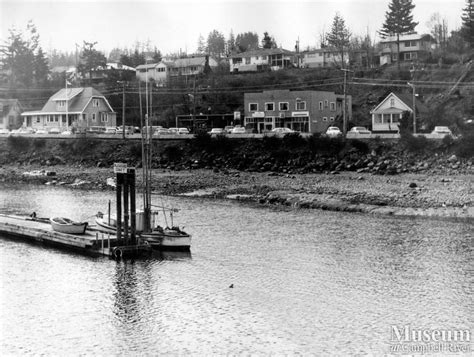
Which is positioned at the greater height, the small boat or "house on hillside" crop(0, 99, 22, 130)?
"house on hillside" crop(0, 99, 22, 130)

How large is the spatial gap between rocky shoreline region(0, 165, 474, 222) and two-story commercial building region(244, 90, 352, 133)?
26365 millimetres

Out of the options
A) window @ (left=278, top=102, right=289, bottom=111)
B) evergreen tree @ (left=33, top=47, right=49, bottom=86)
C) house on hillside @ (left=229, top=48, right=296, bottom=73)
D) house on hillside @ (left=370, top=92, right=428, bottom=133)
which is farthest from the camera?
evergreen tree @ (left=33, top=47, right=49, bottom=86)

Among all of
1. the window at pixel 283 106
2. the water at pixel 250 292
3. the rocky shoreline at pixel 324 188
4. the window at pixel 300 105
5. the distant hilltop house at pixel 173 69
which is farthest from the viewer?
the distant hilltop house at pixel 173 69

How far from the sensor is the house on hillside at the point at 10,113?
120312mm

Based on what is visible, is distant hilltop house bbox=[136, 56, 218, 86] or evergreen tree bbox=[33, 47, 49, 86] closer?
evergreen tree bbox=[33, 47, 49, 86]

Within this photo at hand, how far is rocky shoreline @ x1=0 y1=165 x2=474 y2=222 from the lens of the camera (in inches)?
1884

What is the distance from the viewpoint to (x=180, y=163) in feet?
254

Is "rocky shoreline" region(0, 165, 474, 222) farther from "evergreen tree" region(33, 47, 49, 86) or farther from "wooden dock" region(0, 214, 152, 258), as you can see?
"evergreen tree" region(33, 47, 49, 86)

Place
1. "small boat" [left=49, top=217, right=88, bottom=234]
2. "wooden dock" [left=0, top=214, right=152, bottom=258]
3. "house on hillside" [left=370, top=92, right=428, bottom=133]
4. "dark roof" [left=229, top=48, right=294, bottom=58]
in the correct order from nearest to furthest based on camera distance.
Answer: "wooden dock" [left=0, top=214, right=152, bottom=258] → "small boat" [left=49, top=217, right=88, bottom=234] → "house on hillside" [left=370, top=92, right=428, bottom=133] → "dark roof" [left=229, top=48, right=294, bottom=58]

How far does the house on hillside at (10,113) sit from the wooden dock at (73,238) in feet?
268

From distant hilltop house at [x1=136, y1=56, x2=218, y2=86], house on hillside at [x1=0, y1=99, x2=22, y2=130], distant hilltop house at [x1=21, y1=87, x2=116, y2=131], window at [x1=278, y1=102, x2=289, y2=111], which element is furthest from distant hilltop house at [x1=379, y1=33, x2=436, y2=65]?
house on hillside at [x1=0, y1=99, x2=22, y2=130]

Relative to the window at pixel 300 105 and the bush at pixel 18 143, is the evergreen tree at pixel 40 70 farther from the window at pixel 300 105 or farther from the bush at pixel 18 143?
the window at pixel 300 105

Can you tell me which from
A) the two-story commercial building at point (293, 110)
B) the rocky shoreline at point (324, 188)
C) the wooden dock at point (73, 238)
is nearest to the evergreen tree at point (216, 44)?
the two-story commercial building at point (293, 110)

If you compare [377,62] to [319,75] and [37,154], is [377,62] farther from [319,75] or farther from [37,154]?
[37,154]
